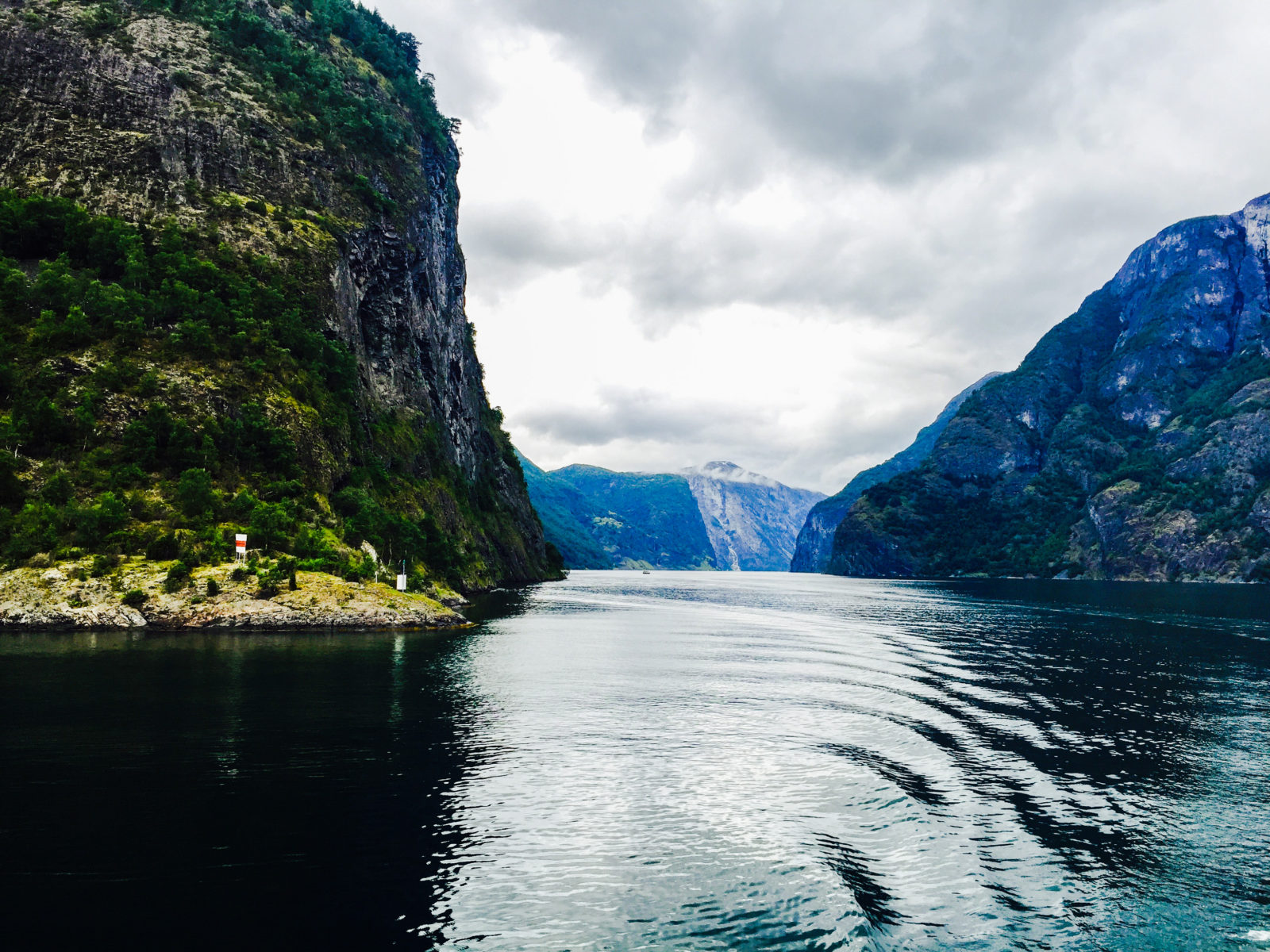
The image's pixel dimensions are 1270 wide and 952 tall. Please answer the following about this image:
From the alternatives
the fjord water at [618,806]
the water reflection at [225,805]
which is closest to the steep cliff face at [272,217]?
the water reflection at [225,805]

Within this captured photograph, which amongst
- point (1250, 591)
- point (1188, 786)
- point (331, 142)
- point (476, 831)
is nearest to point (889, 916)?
point (476, 831)

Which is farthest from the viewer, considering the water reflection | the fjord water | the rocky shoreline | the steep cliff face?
the steep cliff face

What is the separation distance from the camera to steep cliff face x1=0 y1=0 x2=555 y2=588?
3541 inches

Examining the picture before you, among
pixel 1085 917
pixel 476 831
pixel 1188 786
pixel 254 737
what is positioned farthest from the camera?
pixel 254 737

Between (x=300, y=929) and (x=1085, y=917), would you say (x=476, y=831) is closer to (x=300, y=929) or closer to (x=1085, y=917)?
(x=300, y=929)

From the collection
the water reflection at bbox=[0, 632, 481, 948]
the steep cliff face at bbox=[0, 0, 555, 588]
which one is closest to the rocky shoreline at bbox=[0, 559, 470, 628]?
the steep cliff face at bbox=[0, 0, 555, 588]

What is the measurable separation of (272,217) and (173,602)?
7525cm

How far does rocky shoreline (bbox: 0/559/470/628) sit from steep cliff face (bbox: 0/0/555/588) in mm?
4574

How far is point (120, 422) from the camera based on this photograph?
7750cm

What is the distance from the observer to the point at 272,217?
115000mm

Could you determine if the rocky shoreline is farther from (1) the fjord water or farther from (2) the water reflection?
(2) the water reflection

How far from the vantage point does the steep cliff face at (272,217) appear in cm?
8994

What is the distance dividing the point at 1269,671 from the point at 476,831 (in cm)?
5886

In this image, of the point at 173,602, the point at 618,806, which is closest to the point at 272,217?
the point at 173,602
